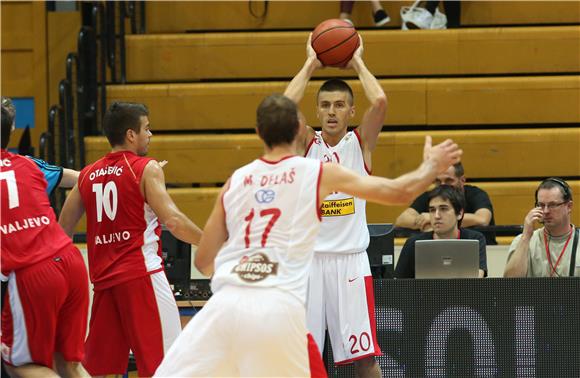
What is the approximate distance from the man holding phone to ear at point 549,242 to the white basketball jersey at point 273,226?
10.4ft

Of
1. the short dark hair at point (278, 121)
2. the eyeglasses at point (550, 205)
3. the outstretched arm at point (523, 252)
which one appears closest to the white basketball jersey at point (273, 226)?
the short dark hair at point (278, 121)

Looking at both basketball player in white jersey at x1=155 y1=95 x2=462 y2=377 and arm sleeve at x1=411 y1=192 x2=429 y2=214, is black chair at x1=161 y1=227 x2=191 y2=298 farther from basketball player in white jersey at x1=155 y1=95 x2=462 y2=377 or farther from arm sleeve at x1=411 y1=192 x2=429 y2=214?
basketball player in white jersey at x1=155 y1=95 x2=462 y2=377

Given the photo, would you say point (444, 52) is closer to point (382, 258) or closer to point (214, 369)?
point (382, 258)

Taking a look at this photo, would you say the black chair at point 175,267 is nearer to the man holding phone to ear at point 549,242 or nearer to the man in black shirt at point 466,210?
the man in black shirt at point 466,210

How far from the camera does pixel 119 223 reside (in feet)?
21.3

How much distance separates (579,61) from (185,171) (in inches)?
174

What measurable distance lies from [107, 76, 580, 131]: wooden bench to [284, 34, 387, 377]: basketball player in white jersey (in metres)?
4.65

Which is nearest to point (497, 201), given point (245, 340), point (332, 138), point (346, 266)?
point (332, 138)

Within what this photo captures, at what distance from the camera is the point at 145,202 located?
6.48 metres

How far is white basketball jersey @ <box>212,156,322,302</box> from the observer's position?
493 centimetres

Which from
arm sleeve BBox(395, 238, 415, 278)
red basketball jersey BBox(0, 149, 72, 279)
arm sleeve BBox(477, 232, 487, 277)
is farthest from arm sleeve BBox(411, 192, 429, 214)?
red basketball jersey BBox(0, 149, 72, 279)

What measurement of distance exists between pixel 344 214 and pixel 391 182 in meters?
1.64

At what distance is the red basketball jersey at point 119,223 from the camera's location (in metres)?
6.44

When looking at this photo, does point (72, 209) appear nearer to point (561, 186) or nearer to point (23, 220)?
point (23, 220)
